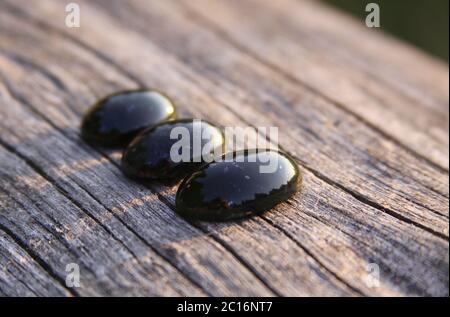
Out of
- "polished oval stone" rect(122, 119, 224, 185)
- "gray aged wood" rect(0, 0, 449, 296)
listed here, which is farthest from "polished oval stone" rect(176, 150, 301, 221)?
"polished oval stone" rect(122, 119, 224, 185)

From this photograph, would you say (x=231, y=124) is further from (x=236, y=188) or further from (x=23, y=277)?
(x=23, y=277)

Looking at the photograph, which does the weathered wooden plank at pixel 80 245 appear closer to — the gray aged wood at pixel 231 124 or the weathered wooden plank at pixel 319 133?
the gray aged wood at pixel 231 124

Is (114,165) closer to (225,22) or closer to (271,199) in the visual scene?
(271,199)

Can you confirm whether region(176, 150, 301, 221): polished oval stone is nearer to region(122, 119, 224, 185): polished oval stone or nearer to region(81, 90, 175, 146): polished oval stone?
region(122, 119, 224, 185): polished oval stone

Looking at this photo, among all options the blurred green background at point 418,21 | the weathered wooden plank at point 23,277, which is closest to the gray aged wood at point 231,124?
the weathered wooden plank at point 23,277

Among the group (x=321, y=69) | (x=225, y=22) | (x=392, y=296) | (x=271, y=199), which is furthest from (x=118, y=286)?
(x=225, y=22)

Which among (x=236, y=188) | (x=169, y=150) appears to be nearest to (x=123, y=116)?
(x=169, y=150)

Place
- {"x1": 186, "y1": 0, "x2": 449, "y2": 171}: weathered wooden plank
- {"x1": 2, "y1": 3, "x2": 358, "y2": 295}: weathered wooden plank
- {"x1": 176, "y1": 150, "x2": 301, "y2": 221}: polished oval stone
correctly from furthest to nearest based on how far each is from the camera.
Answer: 1. {"x1": 186, "y1": 0, "x2": 449, "y2": 171}: weathered wooden plank
2. {"x1": 176, "y1": 150, "x2": 301, "y2": 221}: polished oval stone
3. {"x1": 2, "y1": 3, "x2": 358, "y2": 295}: weathered wooden plank
